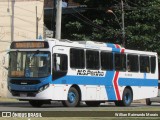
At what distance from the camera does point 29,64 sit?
82.9 ft

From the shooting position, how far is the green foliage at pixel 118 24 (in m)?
47.7

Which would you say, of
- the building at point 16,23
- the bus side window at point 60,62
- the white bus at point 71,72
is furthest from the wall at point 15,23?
the bus side window at point 60,62

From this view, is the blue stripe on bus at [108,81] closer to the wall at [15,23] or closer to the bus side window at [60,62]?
the bus side window at [60,62]

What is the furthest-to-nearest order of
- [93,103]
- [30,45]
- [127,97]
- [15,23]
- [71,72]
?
1. [15,23]
2. [127,97]
3. [93,103]
4. [71,72]
5. [30,45]

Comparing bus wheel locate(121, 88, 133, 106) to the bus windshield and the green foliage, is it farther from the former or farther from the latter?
the green foliage

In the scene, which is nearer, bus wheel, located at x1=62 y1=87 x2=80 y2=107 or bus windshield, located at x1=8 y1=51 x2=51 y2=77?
bus windshield, located at x1=8 y1=51 x2=51 y2=77

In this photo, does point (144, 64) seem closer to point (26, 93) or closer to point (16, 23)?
point (26, 93)

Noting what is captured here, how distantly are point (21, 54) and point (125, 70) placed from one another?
22.3ft

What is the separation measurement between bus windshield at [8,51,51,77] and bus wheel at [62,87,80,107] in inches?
72.8

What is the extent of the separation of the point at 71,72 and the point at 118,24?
2411cm

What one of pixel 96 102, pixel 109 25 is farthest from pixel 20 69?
pixel 109 25

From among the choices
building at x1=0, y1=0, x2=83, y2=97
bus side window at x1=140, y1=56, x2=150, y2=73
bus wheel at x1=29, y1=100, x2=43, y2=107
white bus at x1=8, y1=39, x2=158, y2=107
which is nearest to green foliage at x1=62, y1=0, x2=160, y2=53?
building at x1=0, y1=0, x2=83, y2=97

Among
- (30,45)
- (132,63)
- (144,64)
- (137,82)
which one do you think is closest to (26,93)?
(30,45)

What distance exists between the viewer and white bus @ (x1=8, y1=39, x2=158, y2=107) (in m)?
24.9
